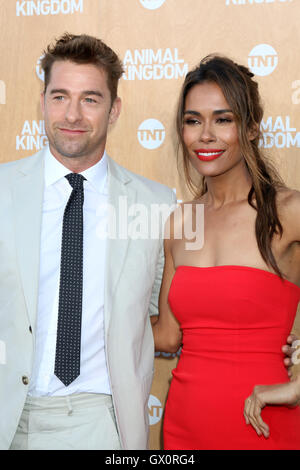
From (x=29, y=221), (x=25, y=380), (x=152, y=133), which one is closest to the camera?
(x=25, y=380)

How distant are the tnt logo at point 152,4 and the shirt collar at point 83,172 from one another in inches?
41.8

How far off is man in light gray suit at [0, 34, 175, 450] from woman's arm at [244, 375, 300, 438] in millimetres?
414

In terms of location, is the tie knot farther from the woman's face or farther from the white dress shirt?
the woman's face

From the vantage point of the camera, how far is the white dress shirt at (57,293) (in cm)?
202

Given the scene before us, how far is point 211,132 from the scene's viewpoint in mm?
2293

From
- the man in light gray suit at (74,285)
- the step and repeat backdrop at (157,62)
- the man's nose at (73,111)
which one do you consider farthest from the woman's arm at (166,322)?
the man's nose at (73,111)

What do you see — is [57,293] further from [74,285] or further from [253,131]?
[253,131]

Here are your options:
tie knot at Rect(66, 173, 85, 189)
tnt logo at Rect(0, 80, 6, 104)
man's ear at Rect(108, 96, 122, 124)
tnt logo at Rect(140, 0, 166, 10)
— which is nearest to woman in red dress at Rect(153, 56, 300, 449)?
man's ear at Rect(108, 96, 122, 124)

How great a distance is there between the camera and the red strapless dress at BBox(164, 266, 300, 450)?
2098mm

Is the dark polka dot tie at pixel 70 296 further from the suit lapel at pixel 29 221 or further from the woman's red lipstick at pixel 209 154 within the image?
the woman's red lipstick at pixel 209 154

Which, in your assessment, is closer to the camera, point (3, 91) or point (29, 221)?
point (29, 221)

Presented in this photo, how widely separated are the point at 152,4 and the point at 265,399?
6.78ft

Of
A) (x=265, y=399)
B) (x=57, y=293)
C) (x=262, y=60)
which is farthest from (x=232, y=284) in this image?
(x=262, y=60)
